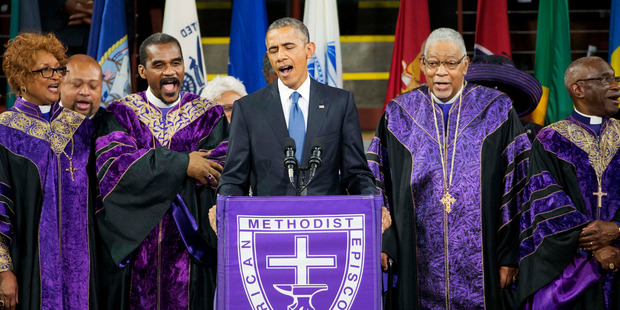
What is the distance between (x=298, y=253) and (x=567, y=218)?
6.04ft

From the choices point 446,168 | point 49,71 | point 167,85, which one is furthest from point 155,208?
point 446,168

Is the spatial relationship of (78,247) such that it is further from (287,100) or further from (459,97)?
(459,97)

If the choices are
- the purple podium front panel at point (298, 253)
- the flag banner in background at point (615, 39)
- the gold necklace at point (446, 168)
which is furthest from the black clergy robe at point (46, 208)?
the flag banner in background at point (615, 39)

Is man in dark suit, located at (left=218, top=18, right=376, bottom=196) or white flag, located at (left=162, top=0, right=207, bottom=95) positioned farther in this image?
white flag, located at (left=162, top=0, right=207, bottom=95)

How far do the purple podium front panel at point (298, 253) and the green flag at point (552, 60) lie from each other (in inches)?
150

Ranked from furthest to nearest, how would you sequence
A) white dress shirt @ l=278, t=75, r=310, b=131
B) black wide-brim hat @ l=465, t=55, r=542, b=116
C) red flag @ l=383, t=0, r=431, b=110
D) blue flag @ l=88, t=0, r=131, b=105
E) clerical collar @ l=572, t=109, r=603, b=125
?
1. red flag @ l=383, t=0, r=431, b=110
2. blue flag @ l=88, t=0, r=131, b=105
3. black wide-brim hat @ l=465, t=55, r=542, b=116
4. clerical collar @ l=572, t=109, r=603, b=125
5. white dress shirt @ l=278, t=75, r=310, b=131

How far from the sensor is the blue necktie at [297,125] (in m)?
3.39

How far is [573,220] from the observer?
4051 millimetres

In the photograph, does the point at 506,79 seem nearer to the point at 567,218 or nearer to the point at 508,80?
the point at 508,80

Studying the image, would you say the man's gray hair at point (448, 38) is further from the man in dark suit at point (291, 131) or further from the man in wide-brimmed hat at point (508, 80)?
the man in dark suit at point (291, 131)

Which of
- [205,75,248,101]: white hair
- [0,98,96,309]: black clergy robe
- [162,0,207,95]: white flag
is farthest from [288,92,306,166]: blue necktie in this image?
[162,0,207,95]: white flag

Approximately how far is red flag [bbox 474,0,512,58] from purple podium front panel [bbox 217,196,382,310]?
3.89m

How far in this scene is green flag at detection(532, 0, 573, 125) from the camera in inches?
246

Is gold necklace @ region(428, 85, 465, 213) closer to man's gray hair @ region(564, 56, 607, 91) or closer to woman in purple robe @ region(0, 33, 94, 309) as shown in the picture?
man's gray hair @ region(564, 56, 607, 91)
